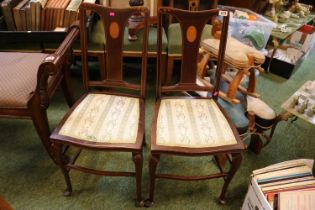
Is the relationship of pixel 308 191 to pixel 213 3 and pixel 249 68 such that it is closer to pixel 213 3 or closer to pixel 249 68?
pixel 249 68

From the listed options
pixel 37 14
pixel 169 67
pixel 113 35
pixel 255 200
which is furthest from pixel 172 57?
pixel 255 200

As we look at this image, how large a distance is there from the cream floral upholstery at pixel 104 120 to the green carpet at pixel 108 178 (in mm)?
441

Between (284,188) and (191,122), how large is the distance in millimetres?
496

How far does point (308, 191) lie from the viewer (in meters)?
1.04

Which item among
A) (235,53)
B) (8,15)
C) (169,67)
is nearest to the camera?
(235,53)

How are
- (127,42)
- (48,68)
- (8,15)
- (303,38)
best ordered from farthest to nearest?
(303,38)
(127,42)
(8,15)
(48,68)

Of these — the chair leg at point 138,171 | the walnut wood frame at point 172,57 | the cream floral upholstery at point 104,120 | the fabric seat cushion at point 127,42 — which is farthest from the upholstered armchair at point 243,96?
the chair leg at point 138,171

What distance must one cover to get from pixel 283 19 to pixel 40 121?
2557 millimetres

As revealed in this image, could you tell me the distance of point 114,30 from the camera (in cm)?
126

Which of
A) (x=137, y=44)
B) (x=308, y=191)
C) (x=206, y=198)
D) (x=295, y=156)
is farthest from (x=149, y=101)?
(x=308, y=191)

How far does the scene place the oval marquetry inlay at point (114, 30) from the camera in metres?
1.25

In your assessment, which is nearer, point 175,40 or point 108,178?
point 108,178

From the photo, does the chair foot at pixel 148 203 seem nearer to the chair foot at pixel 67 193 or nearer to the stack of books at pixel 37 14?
the chair foot at pixel 67 193

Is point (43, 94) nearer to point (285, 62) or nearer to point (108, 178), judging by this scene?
point (108, 178)
